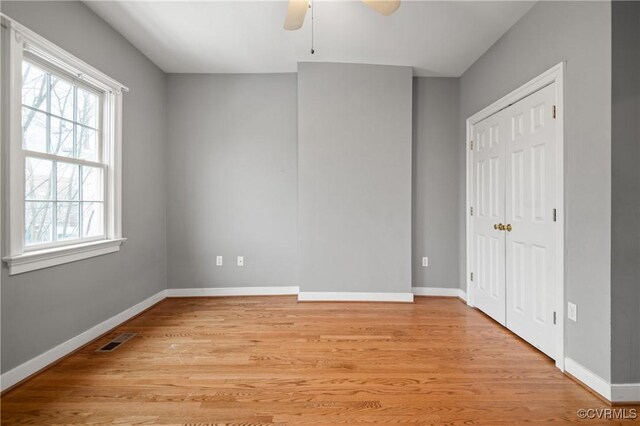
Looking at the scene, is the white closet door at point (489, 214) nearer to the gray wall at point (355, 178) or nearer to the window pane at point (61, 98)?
the gray wall at point (355, 178)

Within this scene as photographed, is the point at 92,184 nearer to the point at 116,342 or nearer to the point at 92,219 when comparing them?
the point at 92,219

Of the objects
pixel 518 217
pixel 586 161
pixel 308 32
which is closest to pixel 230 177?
pixel 308 32

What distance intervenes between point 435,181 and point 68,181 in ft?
12.1

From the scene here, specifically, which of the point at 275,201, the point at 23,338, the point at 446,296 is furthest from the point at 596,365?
the point at 23,338

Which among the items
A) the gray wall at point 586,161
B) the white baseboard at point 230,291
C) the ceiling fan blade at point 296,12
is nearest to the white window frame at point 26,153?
the white baseboard at point 230,291

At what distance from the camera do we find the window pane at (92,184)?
2482mm

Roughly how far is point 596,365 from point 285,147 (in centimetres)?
333

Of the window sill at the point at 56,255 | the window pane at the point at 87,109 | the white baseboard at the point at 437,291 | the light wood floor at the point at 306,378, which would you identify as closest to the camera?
the light wood floor at the point at 306,378

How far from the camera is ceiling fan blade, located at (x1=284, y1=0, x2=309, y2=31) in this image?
2029 mm

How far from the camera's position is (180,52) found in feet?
10.3

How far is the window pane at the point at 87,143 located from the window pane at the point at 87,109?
0.19 feet

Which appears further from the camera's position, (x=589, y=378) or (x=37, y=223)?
(x=37, y=223)

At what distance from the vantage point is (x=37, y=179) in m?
2.04

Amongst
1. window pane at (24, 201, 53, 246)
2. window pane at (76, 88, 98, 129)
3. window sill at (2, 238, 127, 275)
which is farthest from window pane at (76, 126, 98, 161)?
window sill at (2, 238, 127, 275)
